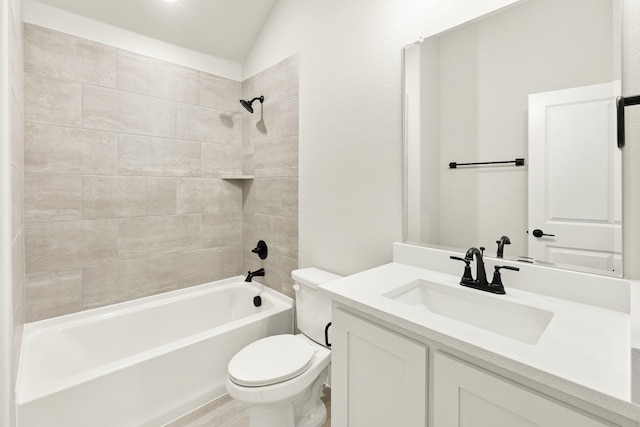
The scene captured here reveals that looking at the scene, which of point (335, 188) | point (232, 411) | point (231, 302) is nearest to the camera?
point (232, 411)

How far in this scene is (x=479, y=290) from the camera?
115 centimetres

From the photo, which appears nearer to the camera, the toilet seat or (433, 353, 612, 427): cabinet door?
(433, 353, 612, 427): cabinet door

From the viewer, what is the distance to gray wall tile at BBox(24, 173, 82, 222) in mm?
1822

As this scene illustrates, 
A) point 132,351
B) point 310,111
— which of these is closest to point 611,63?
point 310,111

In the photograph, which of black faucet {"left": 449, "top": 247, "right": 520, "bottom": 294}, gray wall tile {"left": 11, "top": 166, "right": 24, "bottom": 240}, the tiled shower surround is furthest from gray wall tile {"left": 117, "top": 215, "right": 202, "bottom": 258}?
black faucet {"left": 449, "top": 247, "right": 520, "bottom": 294}

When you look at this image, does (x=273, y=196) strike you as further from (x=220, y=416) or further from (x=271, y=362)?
(x=220, y=416)

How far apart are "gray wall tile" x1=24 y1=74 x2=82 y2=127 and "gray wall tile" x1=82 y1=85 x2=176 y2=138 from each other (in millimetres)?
45

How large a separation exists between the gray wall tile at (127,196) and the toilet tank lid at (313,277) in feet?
3.88

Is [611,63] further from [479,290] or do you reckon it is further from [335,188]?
[335,188]

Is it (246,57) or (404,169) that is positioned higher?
(246,57)

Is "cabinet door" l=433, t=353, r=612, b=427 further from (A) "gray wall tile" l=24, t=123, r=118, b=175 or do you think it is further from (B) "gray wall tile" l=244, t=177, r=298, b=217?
(A) "gray wall tile" l=24, t=123, r=118, b=175

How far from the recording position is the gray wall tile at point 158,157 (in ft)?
7.10

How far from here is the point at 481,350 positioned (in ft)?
2.43

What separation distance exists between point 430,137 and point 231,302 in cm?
206
